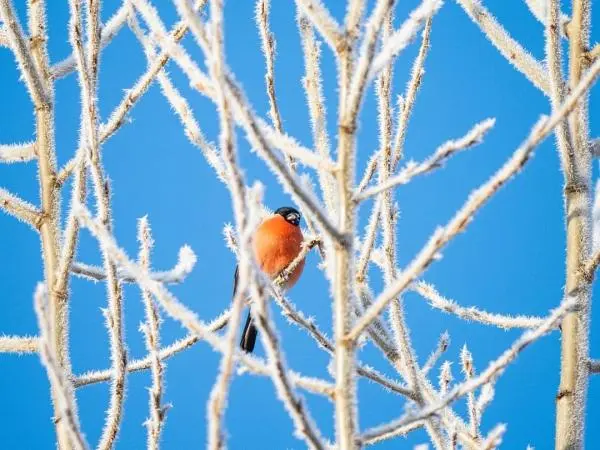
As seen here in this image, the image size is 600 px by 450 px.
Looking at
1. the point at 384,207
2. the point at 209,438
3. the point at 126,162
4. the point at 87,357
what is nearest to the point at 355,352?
the point at 209,438

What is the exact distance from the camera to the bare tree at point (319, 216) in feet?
3.64

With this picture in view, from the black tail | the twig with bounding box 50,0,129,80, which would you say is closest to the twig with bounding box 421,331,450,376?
the twig with bounding box 50,0,129,80

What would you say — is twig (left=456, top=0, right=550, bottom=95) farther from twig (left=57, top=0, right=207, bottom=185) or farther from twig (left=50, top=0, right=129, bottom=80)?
twig (left=50, top=0, right=129, bottom=80)

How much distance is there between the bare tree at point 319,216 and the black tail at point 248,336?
3332 mm

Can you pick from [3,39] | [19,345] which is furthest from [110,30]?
[19,345]

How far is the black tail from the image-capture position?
5613mm

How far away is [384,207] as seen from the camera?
192 centimetres

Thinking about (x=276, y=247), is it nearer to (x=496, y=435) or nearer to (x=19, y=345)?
(x=19, y=345)

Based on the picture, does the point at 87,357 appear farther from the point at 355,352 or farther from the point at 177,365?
the point at 355,352

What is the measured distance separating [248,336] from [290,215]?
3.06ft

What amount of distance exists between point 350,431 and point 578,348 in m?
0.84

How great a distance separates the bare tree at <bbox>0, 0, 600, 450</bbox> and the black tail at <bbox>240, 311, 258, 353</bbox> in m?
3.33

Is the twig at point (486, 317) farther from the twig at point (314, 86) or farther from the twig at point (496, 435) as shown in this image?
the twig at point (496, 435)

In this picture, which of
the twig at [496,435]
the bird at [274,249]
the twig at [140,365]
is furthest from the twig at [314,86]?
the bird at [274,249]
